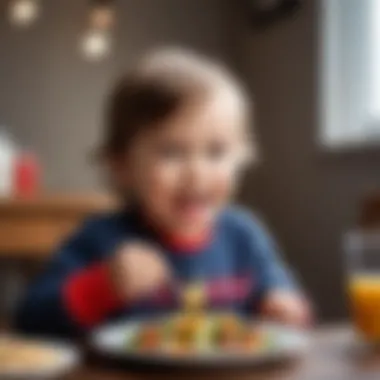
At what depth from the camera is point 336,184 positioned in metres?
1.52

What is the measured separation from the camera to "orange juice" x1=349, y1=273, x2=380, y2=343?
0.66m

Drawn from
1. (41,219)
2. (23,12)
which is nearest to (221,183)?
(41,219)

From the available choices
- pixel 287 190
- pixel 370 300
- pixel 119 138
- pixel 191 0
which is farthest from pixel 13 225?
pixel 370 300

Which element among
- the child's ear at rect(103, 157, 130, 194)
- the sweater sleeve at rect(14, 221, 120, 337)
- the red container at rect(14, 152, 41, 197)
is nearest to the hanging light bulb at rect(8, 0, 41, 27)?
the red container at rect(14, 152, 41, 197)

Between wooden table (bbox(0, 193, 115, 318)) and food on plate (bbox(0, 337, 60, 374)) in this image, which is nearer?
food on plate (bbox(0, 337, 60, 374))

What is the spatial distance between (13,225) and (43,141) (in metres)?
0.30

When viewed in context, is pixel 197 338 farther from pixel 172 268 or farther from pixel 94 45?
pixel 94 45

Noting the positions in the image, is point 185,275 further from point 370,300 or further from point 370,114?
point 370,114

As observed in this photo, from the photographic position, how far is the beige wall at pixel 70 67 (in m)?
1.88

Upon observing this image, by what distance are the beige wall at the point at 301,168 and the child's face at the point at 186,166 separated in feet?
1.87

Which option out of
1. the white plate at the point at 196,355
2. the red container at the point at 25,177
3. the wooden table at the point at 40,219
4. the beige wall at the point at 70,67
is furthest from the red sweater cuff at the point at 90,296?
the beige wall at the point at 70,67

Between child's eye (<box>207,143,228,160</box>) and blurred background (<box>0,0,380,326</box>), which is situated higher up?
blurred background (<box>0,0,380,326</box>)

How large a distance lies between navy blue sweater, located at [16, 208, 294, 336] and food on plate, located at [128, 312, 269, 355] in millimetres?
161

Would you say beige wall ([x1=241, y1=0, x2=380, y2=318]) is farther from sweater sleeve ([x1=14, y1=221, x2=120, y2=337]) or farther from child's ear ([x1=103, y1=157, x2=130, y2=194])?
sweater sleeve ([x1=14, y1=221, x2=120, y2=337])
